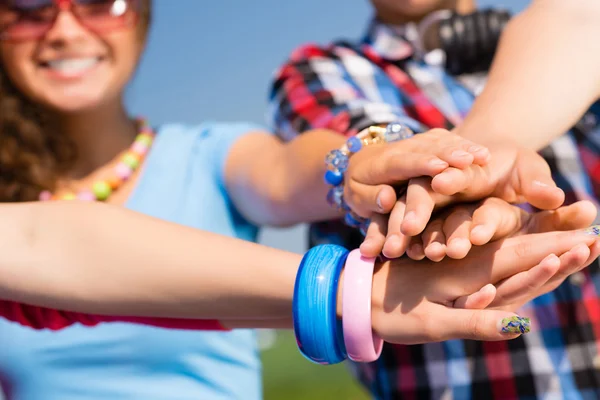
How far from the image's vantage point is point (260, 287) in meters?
0.94

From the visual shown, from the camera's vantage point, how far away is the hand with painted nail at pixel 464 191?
2.67ft

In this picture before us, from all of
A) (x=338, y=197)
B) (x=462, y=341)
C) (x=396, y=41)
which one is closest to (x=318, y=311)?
(x=338, y=197)

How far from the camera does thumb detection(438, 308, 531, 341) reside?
29.7 inches

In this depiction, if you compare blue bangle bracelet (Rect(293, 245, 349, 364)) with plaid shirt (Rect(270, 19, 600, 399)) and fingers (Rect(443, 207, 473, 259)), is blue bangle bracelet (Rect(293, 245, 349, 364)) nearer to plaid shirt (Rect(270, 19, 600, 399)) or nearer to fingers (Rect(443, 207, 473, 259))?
fingers (Rect(443, 207, 473, 259))

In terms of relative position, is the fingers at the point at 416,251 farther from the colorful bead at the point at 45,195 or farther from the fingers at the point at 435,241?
the colorful bead at the point at 45,195

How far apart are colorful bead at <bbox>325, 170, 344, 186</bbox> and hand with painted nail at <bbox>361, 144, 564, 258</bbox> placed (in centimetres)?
14

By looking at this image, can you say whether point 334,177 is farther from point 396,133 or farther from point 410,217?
point 410,217

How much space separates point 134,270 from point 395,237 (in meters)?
0.37

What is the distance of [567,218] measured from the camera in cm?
83

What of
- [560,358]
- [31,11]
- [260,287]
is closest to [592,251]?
[260,287]

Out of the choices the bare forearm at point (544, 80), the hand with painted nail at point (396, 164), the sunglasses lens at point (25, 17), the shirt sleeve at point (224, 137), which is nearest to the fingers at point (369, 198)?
the hand with painted nail at point (396, 164)

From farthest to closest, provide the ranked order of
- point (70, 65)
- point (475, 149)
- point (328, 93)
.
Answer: point (70, 65) < point (328, 93) < point (475, 149)

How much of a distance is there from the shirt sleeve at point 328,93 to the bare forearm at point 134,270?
0.41 meters

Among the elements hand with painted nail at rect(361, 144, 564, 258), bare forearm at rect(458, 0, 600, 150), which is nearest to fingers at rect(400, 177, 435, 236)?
hand with painted nail at rect(361, 144, 564, 258)
